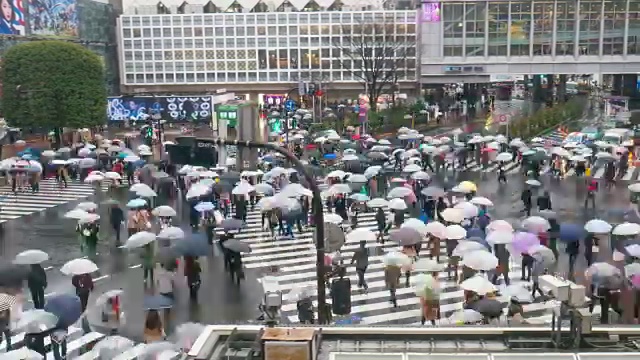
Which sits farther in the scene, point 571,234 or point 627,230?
point 571,234

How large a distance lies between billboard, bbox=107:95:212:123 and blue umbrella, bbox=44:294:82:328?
128 feet

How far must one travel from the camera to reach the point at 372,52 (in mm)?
60750

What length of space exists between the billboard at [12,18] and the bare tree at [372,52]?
81.9 feet

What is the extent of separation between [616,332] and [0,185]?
1181 inches

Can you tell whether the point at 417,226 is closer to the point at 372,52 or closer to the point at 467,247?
the point at 467,247

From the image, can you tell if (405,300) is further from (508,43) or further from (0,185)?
(508,43)

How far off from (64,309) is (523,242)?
994cm

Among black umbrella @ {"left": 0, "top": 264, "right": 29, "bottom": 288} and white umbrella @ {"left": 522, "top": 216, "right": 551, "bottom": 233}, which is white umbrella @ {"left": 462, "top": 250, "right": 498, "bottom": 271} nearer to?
white umbrella @ {"left": 522, "top": 216, "right": 551, "bottom": 233}

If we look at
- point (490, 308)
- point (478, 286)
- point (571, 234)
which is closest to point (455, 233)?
point (571, 234)

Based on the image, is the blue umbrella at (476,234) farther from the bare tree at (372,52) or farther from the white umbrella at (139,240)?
the bare tree at (372,52)

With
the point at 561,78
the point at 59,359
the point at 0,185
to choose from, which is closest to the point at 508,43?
the point at 561,78

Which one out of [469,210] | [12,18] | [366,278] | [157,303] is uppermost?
[12,18]

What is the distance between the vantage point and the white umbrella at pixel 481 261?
1513cm

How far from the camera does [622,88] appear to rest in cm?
6812
